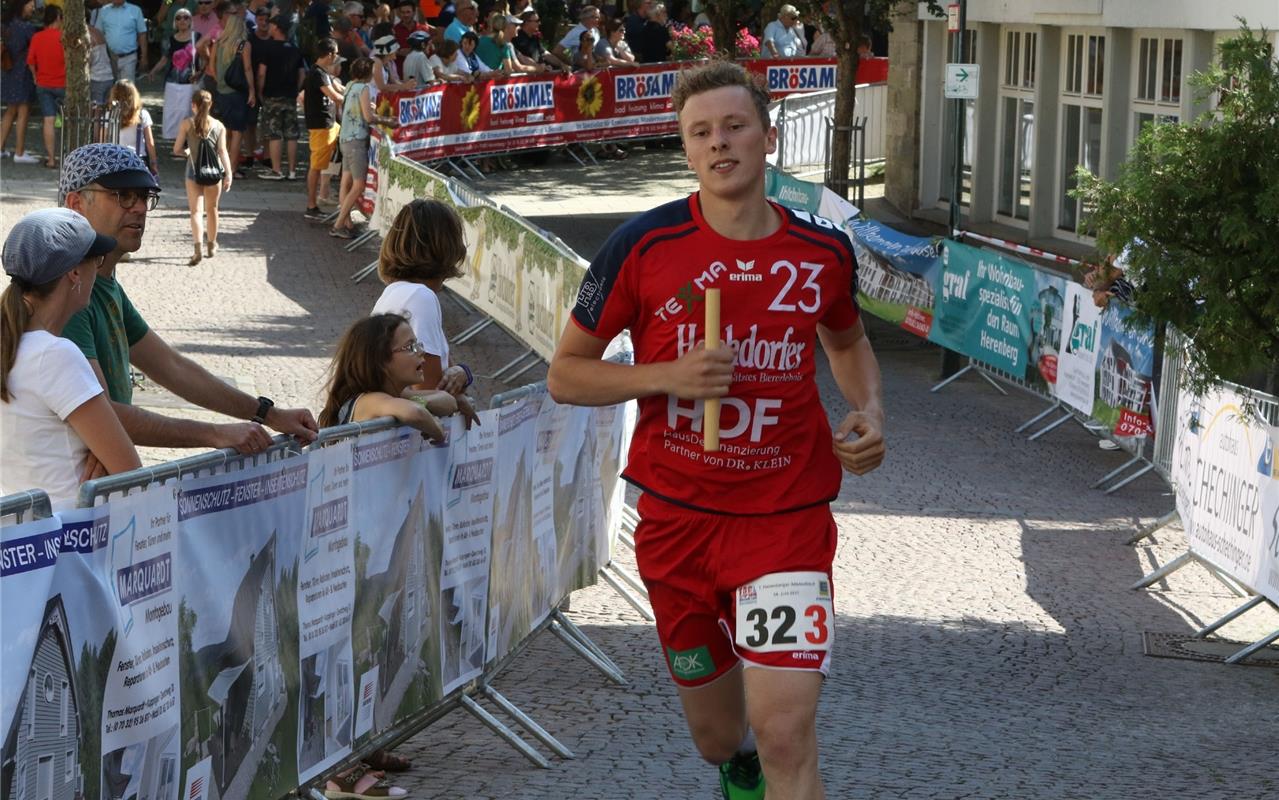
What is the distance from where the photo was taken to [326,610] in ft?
17.6

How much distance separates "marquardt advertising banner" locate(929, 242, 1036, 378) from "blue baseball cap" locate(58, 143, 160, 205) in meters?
9.68

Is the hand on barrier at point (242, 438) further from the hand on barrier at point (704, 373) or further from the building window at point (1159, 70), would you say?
the building window at point (1159, 70)

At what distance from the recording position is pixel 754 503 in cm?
477

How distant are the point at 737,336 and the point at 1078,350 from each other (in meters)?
9.31

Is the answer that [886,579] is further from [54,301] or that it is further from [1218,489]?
[54,301]

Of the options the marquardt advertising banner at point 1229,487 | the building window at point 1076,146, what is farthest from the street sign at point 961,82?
the marquardt advertising banner at point 1229,487

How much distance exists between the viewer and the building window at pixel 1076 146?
22594 mm

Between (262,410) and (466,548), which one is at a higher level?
(262,410)

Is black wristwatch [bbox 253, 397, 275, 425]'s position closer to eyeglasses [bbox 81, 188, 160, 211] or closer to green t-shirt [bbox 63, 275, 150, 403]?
green t-shirt [bbox 63, 275, 150, 403]

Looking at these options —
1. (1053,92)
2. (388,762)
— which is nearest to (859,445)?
(388,762)

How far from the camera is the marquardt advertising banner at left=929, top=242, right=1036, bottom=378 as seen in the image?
1468cm

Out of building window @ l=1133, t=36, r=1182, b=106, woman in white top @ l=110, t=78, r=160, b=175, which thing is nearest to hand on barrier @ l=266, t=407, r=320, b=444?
Answer: woman in white top @ l=110, t=78, r=160, b=175

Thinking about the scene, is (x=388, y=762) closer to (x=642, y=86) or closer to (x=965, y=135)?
(x=965, y=135)

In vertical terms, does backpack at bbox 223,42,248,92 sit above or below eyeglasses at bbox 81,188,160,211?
below
